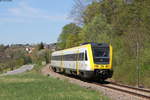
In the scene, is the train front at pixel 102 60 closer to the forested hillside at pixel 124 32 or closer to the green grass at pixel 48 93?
the forested hillside at pixel 124 32

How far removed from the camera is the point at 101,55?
2503 cm

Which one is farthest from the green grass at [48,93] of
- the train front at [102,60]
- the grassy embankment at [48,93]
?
the train front at [102,60]

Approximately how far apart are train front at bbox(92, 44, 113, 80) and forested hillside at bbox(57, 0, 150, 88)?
5.56 feet

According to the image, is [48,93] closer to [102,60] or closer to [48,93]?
[48,93]

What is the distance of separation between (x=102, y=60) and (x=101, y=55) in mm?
400

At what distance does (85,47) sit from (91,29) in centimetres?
1964

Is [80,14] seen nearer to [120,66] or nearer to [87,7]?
[87,7]

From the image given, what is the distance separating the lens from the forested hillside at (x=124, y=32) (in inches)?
971

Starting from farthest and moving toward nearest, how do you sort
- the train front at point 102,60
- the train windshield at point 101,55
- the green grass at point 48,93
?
the train windshield at point 101,55 → the train front at point 102,60 → the green grass at point 48,93

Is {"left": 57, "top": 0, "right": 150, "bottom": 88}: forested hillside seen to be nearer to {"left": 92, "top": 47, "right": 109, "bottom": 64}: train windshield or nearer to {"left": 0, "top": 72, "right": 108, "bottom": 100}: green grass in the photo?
{"left": 92, "top": 47, "right": 109, "bottom": 64}: train windshield

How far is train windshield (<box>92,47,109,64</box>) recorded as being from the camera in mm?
24781

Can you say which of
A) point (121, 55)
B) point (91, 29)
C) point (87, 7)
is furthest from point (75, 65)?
point (87, 7)

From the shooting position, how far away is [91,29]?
45312 millimetres

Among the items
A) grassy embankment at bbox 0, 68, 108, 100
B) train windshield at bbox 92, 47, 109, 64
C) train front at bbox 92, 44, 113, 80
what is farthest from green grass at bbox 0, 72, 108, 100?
train windshield at bbox 92, 47, 109, 64
